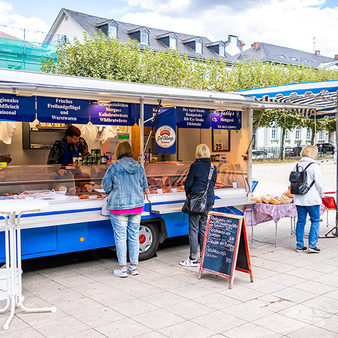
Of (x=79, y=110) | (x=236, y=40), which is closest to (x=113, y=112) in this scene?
(x=79, y=110)

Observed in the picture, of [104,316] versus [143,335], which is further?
[104,316]

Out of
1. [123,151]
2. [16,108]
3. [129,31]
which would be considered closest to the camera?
[16,108]

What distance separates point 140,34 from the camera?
135 ft

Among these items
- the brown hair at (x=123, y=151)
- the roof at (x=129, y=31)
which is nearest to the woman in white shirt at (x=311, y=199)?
the brown hair at (x=123, y=151)

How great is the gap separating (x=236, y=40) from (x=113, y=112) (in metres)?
48.7

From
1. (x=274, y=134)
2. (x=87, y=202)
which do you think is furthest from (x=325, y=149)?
(x=87, y=202)

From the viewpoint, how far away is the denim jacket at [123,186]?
5621 millimetres

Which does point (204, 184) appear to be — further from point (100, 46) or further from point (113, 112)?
point (100, 46)

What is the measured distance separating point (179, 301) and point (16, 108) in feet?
10.5

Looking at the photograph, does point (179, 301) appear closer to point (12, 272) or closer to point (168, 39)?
point (12, 272)

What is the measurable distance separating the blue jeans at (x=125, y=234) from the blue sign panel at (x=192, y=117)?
2235mm

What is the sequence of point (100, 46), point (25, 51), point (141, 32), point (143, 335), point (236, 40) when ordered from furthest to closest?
1. point (236, 40)
2. point (141, 32)
3. point (25, 51)
4. point (100, 46)
5. point (143, 335)

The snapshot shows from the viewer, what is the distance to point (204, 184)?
605 cm

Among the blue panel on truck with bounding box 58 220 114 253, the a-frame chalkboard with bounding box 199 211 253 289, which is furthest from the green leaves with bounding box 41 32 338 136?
the a-frame chalkboard with bounding box 199 211 253 289
